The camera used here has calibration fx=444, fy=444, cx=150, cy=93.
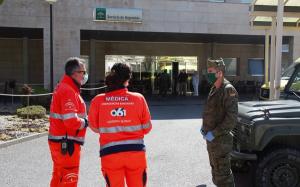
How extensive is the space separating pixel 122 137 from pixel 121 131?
55 mm

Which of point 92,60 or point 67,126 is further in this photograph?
point 92,60

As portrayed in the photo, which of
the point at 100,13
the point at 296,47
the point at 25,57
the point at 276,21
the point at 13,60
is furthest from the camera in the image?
the point at 13,60

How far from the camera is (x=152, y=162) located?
26.5ft

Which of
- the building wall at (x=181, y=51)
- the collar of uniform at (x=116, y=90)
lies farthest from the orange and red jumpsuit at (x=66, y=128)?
the building wall at (x=181, y=51)

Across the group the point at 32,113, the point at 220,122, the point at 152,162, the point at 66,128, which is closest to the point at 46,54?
the point at 32,113

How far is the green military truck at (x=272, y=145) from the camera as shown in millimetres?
5504

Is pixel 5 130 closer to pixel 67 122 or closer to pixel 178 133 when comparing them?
pixel 178 133

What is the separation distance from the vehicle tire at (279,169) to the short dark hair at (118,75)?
7.96 ft

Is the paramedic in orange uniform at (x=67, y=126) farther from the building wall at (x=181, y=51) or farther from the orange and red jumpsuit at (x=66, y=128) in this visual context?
the building wall at (x=181, y=51)

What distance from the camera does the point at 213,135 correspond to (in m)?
5.20

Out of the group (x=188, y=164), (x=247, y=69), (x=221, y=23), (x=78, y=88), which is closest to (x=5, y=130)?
(x=188, y=164)

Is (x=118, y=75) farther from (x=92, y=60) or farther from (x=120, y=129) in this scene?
(x=92, y=60)

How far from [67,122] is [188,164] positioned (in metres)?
3.86

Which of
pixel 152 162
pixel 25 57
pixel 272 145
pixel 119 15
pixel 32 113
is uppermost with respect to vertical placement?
pixel 119 15
